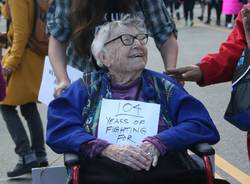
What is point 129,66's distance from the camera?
130 inches

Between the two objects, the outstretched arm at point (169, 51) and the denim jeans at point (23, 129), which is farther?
the denim jeans at point (23, 129)

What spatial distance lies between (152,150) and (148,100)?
13.3 inches

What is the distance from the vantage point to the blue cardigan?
10.3 ft

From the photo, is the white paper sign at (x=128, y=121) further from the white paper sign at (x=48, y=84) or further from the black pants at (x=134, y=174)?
the white paper sign at (x=48, y=84)

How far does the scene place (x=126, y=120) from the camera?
10.5 feet

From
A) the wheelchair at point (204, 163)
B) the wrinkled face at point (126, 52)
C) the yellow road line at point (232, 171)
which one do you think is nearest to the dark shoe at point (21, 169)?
the yellow road line at point (232, 171)

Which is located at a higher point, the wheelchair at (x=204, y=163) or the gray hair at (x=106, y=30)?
the gray hair at (x=106, y=30)

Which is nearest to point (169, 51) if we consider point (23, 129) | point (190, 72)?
point (190, 72)

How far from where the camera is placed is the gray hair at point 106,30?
335cm

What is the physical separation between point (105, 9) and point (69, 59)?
415 mm

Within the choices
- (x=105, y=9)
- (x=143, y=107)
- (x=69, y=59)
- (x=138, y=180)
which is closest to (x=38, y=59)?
(x=69, y=59)

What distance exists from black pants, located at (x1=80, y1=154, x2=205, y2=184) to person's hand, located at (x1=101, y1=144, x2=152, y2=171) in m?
0.02

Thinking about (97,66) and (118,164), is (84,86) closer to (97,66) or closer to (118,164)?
(97,66)

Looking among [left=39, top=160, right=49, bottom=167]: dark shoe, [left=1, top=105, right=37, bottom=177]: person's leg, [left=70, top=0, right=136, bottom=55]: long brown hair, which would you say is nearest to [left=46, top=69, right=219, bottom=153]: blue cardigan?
[left=70, top=0, right=136, bottom=55]: long brown hair
